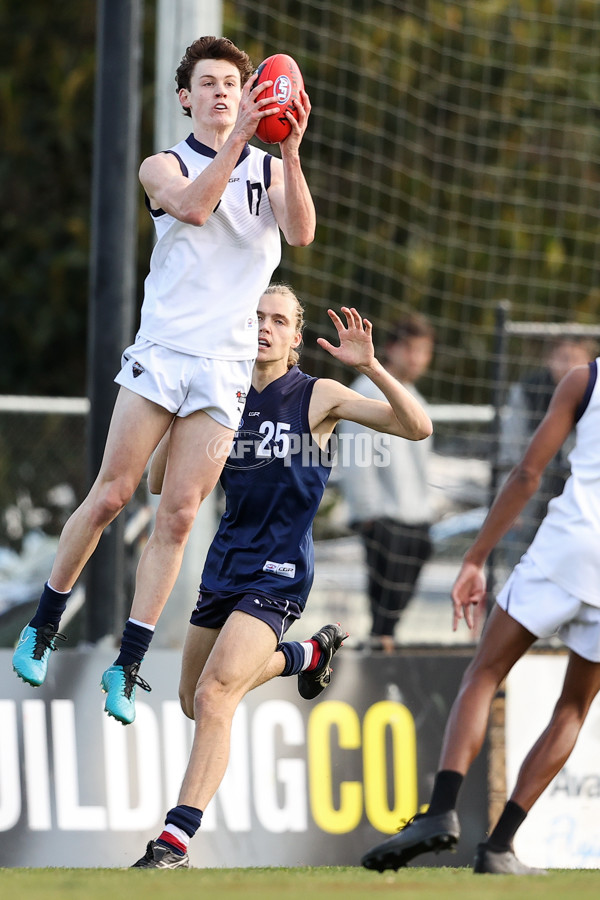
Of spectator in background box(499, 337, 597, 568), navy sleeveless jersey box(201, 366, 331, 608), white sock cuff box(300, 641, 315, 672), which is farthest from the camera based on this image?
spectator in background box(499, 337, 597, 568)

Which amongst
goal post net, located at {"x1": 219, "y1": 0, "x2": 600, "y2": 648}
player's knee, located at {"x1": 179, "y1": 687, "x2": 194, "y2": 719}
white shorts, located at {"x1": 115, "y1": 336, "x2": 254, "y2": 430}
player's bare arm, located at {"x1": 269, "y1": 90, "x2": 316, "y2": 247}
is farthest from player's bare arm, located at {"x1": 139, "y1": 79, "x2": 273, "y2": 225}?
goal post net, located at {"x1": 219, "y1": 0, "x2": 600, "y2": 648}

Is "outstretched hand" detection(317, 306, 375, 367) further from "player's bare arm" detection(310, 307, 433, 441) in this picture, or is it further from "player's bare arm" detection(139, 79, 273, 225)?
"player's bare arm" detection(139, 79, 273, 225)

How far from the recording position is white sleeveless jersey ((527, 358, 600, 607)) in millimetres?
4695

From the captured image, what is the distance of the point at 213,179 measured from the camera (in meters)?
4.66

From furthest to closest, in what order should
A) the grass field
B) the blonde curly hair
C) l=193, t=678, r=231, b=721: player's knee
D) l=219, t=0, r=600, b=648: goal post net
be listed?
1. l=219, t=0, r=600, b=648: goal post net
2. the blonde curly hair
3. l=193, t=678, r=231, b=721: player's knee
4. the grass field

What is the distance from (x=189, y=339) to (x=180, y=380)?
15 centimetres

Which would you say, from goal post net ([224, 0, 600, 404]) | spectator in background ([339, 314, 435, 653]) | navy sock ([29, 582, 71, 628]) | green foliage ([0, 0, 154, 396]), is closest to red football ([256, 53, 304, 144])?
navy sock ([29, 582, 71, 628])

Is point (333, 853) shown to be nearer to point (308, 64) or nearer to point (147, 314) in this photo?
point (147, 314)

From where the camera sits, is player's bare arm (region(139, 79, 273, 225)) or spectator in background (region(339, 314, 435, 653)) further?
spectator in background (region(339, 314, 435, 653))

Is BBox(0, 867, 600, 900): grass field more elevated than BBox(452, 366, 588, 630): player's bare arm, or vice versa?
BBox(452, 366, 588, 630): player's bare arm

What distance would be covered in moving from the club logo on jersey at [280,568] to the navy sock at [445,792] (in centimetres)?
107

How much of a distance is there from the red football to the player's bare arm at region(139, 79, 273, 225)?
0.03 m

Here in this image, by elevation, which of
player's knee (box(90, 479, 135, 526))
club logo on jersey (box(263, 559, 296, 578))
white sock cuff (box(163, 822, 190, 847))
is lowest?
white sock cuff (box(163, 822, 190, 847))

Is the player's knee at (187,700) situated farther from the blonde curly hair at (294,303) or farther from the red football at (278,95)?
the red football at (278,95)
